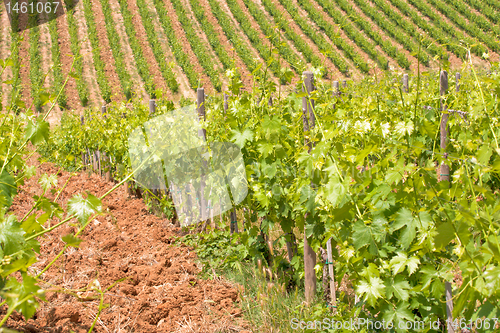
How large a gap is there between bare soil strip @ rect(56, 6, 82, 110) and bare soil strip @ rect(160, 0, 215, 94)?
21.8 ft

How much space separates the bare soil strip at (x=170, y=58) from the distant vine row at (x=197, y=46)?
1403 mm

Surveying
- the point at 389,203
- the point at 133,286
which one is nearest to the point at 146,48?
the point at 133,286

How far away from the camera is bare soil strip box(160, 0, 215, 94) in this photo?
65.5ft

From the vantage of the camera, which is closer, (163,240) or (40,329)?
(40,329)

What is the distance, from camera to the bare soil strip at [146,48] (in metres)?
19.7

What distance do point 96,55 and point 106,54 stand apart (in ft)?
3.96

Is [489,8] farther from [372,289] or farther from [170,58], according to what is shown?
[372,289]

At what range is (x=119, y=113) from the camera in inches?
225

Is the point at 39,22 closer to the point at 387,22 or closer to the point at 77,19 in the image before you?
the point at 77,19

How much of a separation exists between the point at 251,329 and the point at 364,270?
1076 mm

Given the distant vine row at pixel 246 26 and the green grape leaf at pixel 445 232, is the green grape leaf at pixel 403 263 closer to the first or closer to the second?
the green grape leaf at pixel 445 232

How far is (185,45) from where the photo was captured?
76.3ft

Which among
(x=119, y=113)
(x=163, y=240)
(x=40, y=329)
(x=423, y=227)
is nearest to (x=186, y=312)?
(x=40, y=329)

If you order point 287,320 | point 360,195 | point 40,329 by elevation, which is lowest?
point 287,320
